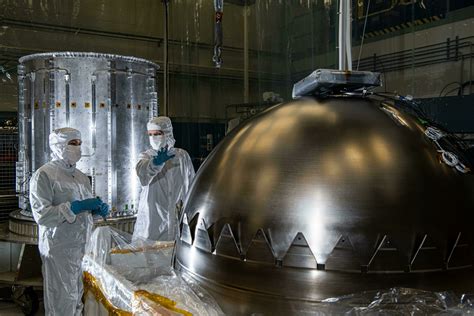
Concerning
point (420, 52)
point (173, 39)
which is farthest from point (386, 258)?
point (173, 39)

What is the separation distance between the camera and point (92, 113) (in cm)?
322

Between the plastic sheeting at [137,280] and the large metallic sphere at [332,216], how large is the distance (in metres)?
0.09

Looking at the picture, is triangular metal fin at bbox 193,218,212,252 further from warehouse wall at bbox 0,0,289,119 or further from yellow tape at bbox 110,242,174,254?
warehouse wall at bbox 0,0,289,119

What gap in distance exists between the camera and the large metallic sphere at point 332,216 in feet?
2.90

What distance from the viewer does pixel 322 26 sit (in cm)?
436

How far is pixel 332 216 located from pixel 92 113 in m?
2.73

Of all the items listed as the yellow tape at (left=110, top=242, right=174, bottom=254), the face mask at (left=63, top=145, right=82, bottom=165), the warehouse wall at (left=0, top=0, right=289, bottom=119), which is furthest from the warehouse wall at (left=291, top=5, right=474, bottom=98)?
the yellow tape at (left=110, top=242, right=174, bottom=254)

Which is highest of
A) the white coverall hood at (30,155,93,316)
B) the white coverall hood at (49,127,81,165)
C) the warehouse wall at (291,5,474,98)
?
the warehouse wall at (291,5,474,98)

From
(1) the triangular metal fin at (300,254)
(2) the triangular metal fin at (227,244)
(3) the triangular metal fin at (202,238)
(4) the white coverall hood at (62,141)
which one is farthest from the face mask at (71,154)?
(1) the triangular metal fin at (300,254)

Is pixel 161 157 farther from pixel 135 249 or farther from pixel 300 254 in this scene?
pixel 300 254

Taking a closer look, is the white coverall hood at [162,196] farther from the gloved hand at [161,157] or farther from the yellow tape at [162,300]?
the yellow tape at [162,300]

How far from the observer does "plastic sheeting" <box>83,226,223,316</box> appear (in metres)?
1.07

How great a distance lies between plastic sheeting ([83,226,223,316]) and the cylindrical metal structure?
4.77ft

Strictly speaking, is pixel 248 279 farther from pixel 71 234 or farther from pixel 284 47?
pixel 284 47
